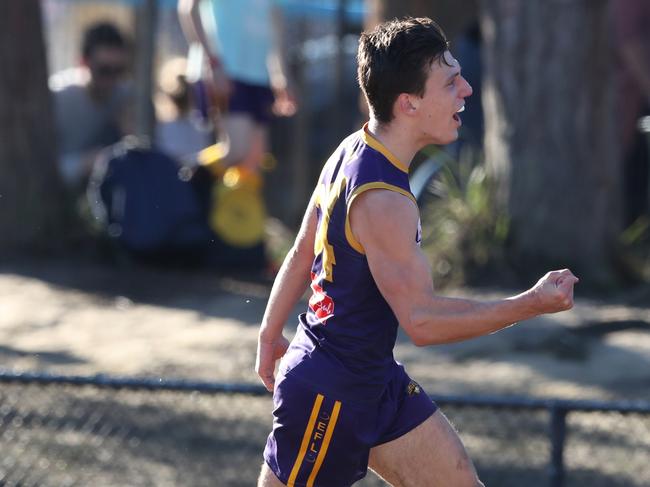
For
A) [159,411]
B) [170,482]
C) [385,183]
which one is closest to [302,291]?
[385,183]

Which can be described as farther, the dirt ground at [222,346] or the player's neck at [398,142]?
the dirt ground at [222,346]

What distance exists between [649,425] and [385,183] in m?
2.78

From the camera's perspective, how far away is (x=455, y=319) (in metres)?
3.21

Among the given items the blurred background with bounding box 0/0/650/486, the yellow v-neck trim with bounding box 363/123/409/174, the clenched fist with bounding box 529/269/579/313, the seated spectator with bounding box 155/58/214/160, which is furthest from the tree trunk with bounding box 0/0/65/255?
the clenched fist with bounding box 529/269/579/313

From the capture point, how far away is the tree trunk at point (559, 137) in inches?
297

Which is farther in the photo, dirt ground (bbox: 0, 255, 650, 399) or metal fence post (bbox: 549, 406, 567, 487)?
dirt ground (bbox: 0, 255, 650, 399)

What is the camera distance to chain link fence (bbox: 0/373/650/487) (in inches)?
213

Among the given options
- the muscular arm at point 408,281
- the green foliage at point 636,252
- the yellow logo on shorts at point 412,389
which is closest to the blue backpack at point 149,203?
the green foliage at point 636,252

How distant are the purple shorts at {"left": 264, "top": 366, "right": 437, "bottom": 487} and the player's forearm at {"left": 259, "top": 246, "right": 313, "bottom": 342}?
188 millimetres

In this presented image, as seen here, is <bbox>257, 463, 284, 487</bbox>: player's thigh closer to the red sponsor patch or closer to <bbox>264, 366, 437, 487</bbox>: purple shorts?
<bbox>264, 366, 437, 487</bbox>: purple shorts

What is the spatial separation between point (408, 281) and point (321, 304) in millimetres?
324

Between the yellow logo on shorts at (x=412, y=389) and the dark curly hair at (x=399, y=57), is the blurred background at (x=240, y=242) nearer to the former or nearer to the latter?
the yellow logo on shorts at (x=412, y=389)

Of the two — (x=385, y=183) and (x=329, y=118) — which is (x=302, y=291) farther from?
(x=329, y=118)

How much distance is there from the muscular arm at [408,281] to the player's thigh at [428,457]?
394 mm
